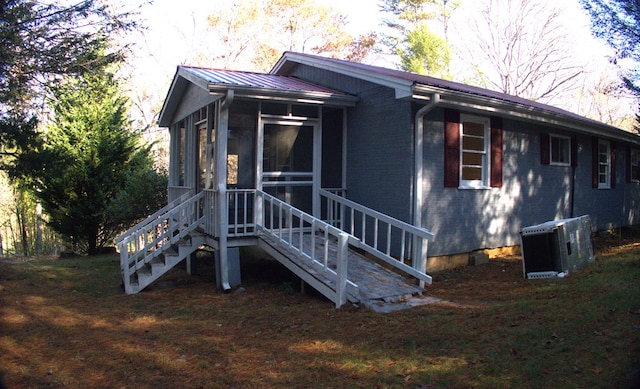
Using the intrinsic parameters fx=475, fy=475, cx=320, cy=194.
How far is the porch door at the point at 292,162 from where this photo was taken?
334 inches

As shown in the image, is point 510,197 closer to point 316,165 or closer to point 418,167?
point 418,167

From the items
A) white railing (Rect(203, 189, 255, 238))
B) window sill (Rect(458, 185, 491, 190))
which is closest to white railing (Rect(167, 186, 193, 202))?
white railing (Rect(203, 189, 255, 238))

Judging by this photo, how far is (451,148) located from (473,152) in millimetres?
802

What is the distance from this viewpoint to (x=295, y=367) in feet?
13.9

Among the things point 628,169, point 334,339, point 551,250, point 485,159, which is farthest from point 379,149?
point 628,169

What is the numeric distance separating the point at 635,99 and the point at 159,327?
937 centimetres

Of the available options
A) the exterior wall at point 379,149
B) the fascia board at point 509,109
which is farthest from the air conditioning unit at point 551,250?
the fascia board at point 509,109

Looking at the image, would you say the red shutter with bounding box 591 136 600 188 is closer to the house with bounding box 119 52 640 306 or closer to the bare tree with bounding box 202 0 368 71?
the house with bounding box 119 52 640 306

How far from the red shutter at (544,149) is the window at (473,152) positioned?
1736mm

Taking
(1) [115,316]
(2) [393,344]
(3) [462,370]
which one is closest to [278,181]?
(1) [115,316]

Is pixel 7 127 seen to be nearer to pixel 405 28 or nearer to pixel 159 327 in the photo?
pixel 159 327

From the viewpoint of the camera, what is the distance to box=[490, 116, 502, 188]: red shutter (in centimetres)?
916

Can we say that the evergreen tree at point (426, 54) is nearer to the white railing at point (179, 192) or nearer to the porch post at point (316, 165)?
the white railing at point (179, 192)

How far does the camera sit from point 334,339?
16.2 feet
